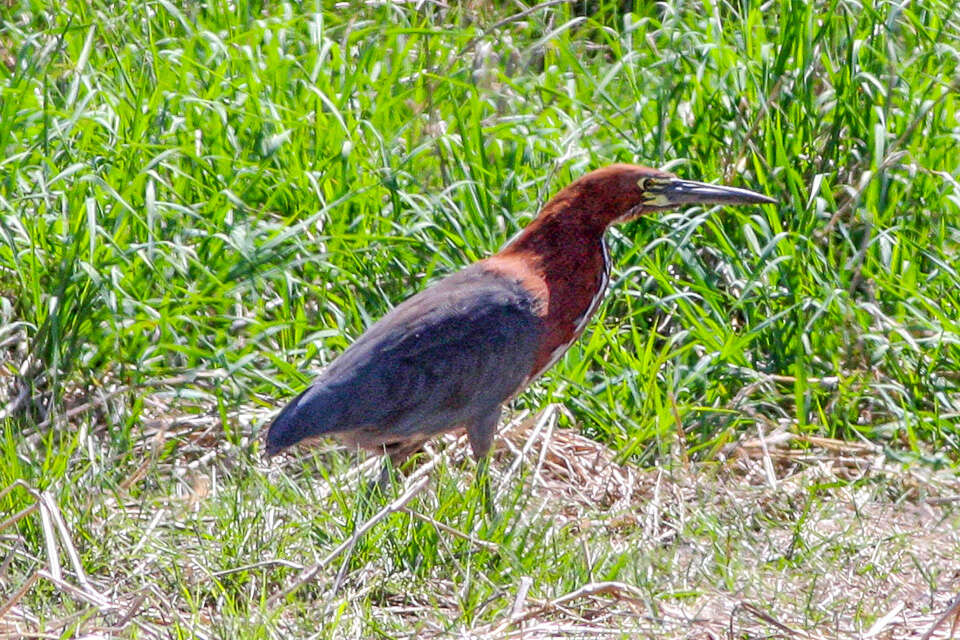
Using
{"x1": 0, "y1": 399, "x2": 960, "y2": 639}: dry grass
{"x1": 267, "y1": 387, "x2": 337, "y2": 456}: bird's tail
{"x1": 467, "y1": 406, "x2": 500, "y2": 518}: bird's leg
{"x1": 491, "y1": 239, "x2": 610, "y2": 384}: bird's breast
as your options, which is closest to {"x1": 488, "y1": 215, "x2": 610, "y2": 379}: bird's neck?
{"x1": 491, "y1": 239, "x2": 610, "y2": 384}: bird's breast

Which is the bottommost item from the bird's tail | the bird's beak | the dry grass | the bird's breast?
the dry grass

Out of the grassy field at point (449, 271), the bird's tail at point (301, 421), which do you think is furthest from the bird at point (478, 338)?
the grassy field at point (449, 271)

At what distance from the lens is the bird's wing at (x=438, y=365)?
435 cm

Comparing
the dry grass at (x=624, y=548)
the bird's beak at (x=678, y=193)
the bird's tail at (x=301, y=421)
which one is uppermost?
the bird's beak at (x=678, y=193)

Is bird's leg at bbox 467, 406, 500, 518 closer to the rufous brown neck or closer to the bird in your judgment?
the bird

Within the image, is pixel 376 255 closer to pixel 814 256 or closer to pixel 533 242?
pixel 533 242

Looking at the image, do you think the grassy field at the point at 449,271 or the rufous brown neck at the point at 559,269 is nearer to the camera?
the grassy field at the point at 449,271

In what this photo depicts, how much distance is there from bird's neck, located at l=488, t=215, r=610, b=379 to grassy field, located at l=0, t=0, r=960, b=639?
0.30m

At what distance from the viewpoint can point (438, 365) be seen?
14.5ft

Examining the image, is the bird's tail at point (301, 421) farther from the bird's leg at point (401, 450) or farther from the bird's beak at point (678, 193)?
the bird's beak at point (678, 193)

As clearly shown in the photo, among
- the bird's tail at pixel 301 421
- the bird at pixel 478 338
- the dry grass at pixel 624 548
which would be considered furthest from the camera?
the bird at pixel 478 338

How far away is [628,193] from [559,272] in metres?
0.31

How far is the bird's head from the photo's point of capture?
4617 millimetres

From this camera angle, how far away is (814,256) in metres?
5.02
